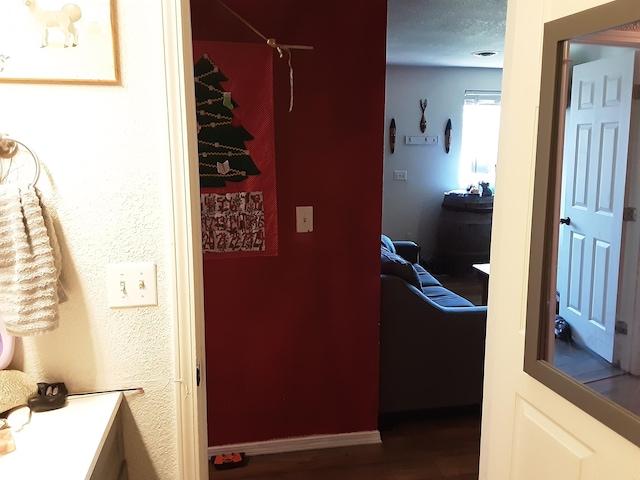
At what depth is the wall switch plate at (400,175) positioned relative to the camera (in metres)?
6.14

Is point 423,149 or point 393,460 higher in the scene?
point 423,149

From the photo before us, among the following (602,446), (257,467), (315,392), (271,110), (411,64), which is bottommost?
(257,467)

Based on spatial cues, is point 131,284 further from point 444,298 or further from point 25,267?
point 444,298

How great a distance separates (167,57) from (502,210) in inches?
38.2

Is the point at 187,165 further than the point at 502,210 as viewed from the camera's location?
No

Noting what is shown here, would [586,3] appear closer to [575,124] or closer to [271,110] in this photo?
[575,124]

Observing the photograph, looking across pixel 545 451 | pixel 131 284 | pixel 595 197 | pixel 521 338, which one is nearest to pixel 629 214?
pixel 595 197

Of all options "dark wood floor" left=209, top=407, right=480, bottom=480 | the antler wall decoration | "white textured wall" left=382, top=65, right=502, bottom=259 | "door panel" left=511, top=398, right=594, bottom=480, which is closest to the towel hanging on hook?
"door panel" left=511, top=398, right=594, bottom=480

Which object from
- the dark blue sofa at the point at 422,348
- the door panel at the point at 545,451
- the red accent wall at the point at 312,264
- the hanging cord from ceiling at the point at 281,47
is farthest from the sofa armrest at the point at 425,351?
the door panel at the point at 545,451

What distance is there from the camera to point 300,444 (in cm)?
267

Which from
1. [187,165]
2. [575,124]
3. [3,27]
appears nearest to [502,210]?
[575,124]

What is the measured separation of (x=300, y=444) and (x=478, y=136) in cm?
468

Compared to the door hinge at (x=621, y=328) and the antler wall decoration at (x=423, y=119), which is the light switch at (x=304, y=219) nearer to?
the door hinge at (x=621, y=328)

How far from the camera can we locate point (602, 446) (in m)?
1.16
